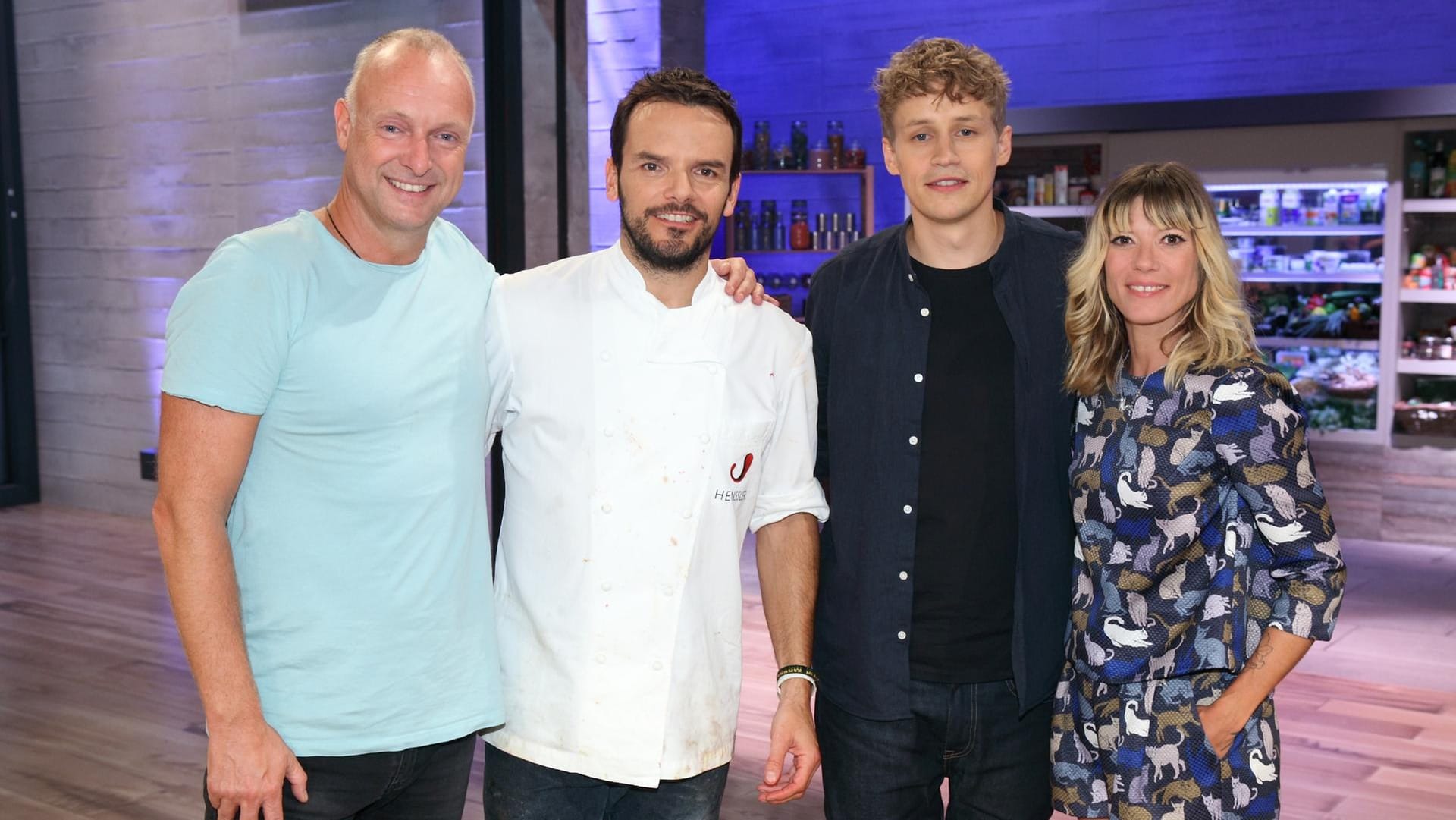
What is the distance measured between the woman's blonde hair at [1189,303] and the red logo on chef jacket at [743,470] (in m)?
0.52

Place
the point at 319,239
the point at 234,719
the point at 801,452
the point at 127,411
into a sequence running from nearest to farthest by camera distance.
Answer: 1. the point at 234,719
2. the point at 319,239
3. the point at 801,452
4. the point at 127,411

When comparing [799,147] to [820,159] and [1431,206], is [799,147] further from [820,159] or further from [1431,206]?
[1431,206]

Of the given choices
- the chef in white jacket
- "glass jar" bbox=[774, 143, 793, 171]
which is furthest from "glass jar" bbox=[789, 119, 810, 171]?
the chef in white jacket

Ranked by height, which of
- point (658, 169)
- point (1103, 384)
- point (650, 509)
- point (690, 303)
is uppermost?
point (658, 169)

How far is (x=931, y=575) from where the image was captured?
206 centimetres

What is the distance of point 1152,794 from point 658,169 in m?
1.13

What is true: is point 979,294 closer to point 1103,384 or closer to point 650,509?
point 1103,384

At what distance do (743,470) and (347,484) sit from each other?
56cm

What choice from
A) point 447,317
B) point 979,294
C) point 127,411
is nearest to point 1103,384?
point 979,294

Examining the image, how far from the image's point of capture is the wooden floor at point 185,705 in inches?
138

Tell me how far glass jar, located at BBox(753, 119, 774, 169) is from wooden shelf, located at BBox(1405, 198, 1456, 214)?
3659 millimetres

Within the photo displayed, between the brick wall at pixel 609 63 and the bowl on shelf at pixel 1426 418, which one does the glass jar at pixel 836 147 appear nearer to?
the brick wall at pixel 609 63

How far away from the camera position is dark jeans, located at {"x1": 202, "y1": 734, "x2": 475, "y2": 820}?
1.68 m

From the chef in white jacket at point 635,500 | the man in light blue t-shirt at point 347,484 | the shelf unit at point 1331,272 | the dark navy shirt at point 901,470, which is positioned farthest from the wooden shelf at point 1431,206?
the man in light blue t-shirt at point 347,484
